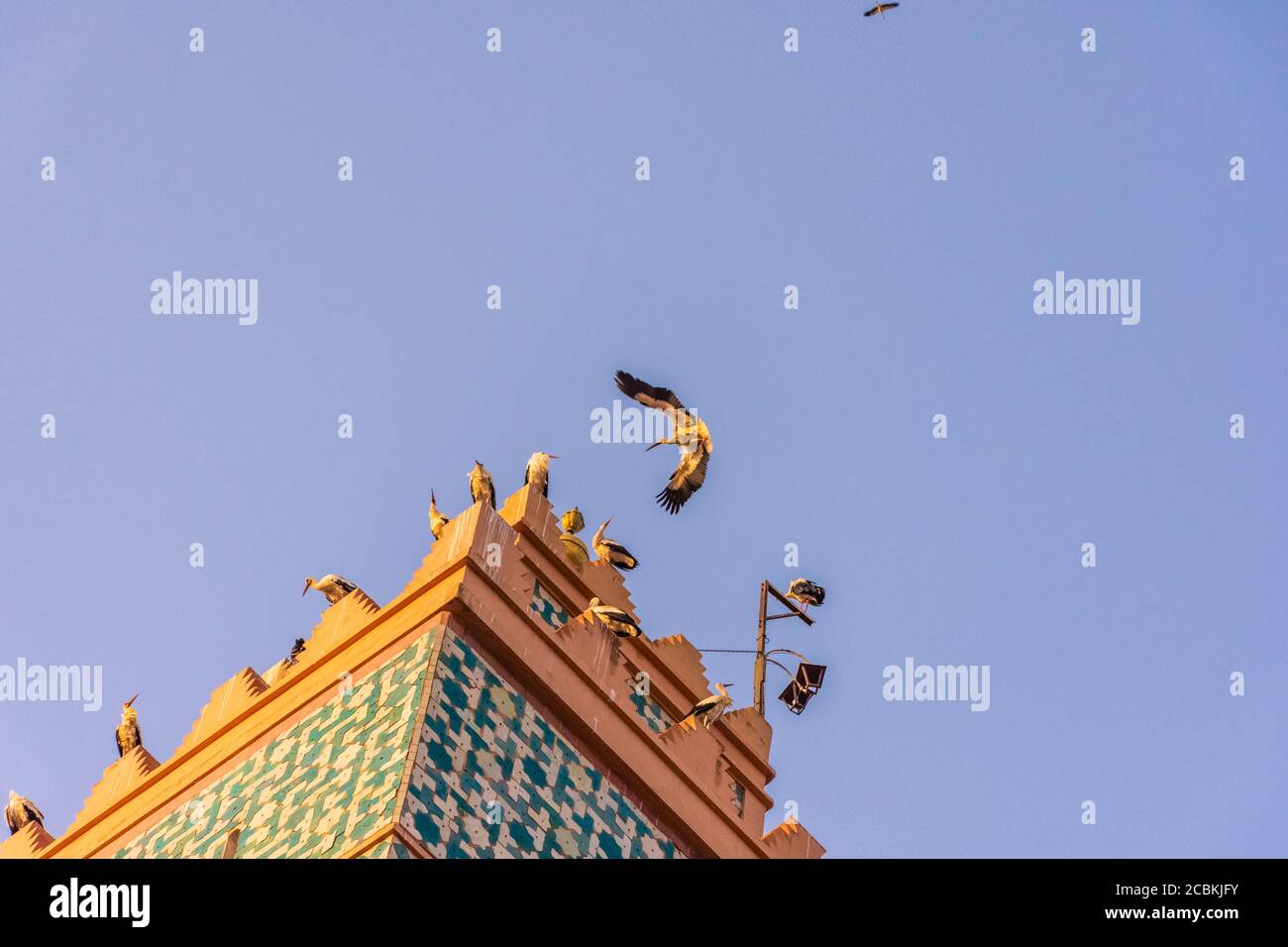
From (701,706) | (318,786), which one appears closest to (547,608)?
(701,706)

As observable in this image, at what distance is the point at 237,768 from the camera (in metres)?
28.3

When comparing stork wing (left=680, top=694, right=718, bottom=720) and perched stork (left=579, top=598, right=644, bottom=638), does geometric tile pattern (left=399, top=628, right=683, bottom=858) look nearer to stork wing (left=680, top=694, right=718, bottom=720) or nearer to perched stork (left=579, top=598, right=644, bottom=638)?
perched stork (left=579, top=598, right=644, bottom=638)

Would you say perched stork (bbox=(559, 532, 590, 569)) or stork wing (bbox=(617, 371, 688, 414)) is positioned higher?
stork wing (bbox=(617, 371, 688, 414))

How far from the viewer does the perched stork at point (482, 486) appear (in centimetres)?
3017

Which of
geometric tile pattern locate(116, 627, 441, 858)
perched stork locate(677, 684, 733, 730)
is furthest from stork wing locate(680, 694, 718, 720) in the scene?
geometric tile pattern locate(116, 627, 441, 858)

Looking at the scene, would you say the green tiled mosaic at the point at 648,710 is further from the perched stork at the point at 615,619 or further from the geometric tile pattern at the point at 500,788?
Result: the geometric tile pattern at the point at 500,788

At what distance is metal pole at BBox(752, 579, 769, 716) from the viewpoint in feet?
106

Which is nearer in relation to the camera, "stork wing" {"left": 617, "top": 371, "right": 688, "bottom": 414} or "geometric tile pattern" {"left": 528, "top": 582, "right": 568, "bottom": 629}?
"geometric tile pattern" {"left": 528, "top": 582, "right": 568, "bottom": 629}

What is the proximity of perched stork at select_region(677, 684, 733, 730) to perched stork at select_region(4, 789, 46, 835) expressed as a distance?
7635 mm
